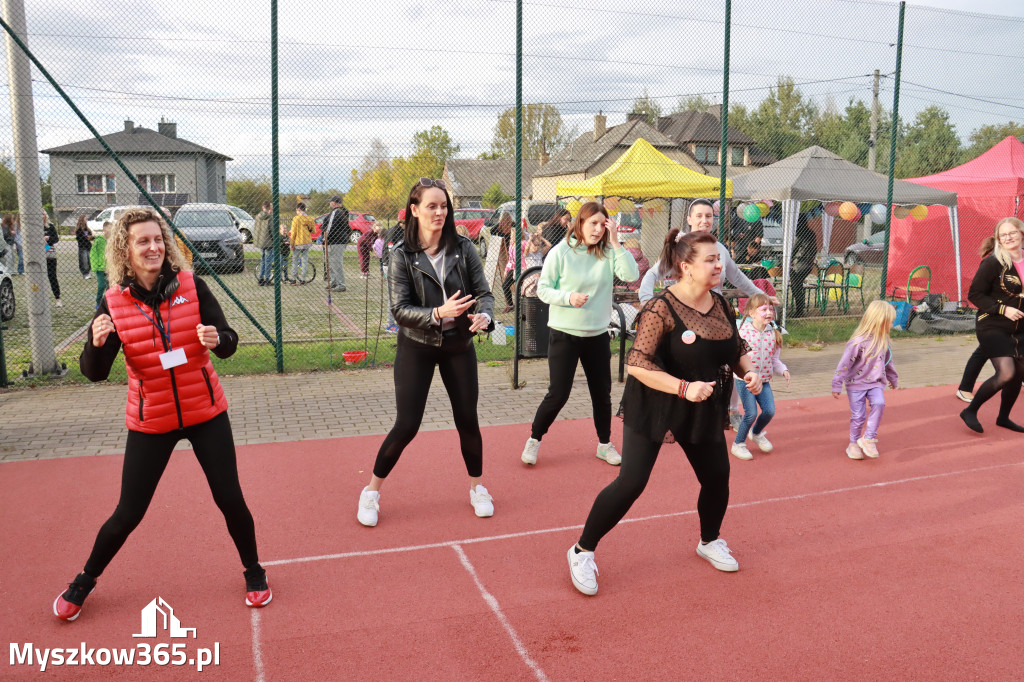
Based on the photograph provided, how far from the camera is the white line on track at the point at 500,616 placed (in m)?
3.32

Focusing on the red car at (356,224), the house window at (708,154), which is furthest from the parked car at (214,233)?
the house window at (708,154)

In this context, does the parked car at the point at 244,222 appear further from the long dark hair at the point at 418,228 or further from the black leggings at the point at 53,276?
the long dark hair at the point at 418,228

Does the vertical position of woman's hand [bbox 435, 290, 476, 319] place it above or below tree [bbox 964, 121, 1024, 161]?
below

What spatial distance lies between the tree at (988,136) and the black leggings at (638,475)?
12.5 metres

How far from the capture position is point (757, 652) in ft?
11.3

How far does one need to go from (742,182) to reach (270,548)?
1183 cm

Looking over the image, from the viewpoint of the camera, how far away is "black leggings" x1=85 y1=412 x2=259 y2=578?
3576 millimetres

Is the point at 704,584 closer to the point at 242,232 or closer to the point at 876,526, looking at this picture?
the point at 876,526

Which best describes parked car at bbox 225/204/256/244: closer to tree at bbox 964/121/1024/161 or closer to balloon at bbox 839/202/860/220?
balloon at bbox 839/202/860/220

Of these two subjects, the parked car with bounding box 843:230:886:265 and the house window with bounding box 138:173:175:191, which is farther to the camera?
the parked car with bounding box 843:230:886:265

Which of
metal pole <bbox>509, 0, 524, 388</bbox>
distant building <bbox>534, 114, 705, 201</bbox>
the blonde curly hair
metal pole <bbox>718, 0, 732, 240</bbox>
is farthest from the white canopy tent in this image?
the blonde curly hair

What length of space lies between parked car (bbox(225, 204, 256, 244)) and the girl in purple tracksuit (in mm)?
6935

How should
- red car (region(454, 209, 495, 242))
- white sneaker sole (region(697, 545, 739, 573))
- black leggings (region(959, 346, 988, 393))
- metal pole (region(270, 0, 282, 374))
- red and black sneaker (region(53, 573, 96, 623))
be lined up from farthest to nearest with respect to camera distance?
red car (region(454, 209, 495, 242))
metal pole (region(270, 0, 282, 374))
black leggings (region(959, 346, 988, 393))
white sneaker sole (region(697, 545, 739, 573))
red and black sneaker (region(53, 573, 96, 623))

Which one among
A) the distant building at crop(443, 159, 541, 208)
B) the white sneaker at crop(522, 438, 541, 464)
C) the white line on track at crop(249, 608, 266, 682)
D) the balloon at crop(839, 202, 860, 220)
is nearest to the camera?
the white line on track at crop(249, 608, 266, 682)
